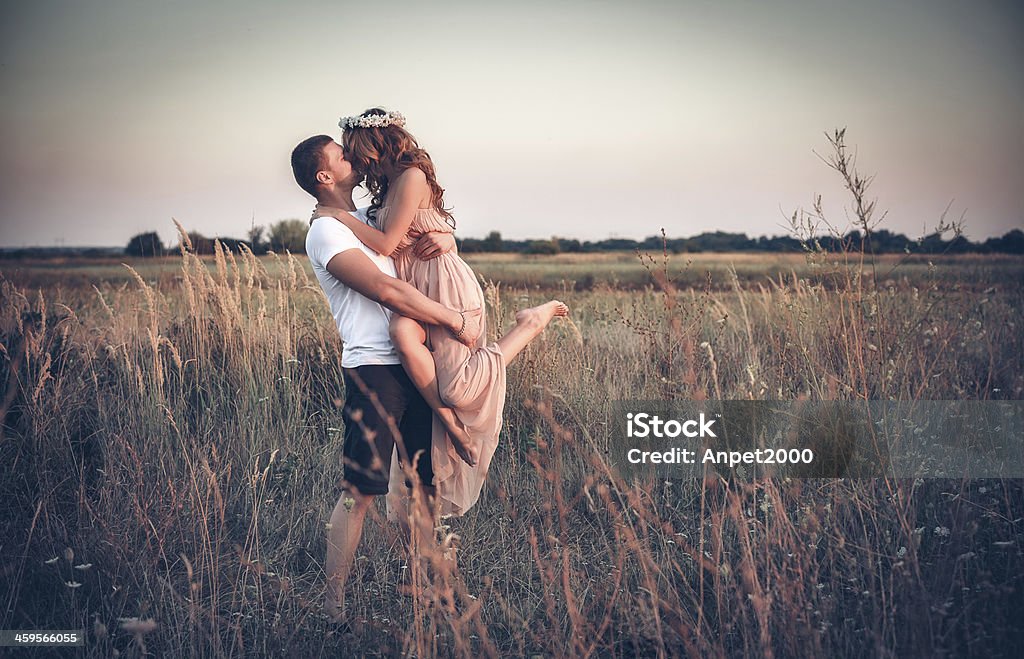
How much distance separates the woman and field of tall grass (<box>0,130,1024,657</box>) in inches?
13.9

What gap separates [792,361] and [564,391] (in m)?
1.47

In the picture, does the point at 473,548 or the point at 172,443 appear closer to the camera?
the point at 473,548

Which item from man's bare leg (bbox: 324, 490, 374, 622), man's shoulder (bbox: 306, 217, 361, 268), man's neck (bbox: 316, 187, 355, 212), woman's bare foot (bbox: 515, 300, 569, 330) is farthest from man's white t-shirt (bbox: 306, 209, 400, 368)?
woman's bare foot (bbox: 515, 300, 569, 330)

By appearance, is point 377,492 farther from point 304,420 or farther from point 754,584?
point 304,420

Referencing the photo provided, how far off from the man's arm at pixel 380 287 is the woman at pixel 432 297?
0.06 metres

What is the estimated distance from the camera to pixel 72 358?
4.76 m

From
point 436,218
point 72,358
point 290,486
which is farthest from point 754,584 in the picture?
point 72,358

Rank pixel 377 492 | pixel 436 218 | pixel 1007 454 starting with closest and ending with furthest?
pixel 377 492, pixel 436 218, pixel 1007 454

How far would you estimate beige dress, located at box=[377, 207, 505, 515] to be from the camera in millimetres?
2910

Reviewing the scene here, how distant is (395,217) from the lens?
2830 millimetres

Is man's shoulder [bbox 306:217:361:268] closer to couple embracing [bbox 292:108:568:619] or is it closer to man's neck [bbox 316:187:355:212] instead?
couple embracing [bbox 292:108:568:619]

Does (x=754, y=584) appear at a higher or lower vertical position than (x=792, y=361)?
lower

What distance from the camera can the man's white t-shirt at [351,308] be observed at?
2.76 m

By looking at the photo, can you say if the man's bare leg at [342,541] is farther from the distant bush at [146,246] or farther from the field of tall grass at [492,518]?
the distant bush at [146,246]
